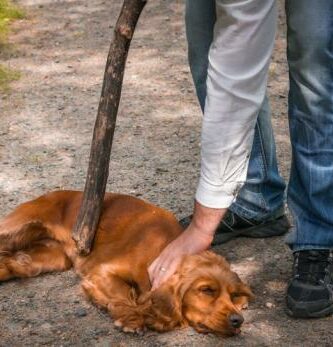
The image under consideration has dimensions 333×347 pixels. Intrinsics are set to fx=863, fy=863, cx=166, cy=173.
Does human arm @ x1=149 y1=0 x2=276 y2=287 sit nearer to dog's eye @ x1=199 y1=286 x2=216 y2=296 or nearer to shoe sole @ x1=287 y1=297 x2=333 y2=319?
dog's eye @ x1=199 y1=286 x2=216 y2=296

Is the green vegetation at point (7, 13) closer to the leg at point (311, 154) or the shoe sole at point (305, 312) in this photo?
the leg at point (311, 154)

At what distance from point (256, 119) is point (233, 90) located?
1.06 ft

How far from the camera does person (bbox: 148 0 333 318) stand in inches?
122

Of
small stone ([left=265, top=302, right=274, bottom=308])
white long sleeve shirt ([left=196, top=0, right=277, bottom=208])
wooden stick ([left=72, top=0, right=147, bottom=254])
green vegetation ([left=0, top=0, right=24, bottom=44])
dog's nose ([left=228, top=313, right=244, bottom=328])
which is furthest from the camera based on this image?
green vegetation ([left=0, top=0, right=24, bottom=44])

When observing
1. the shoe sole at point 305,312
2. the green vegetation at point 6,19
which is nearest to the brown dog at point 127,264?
the shoe sole at point 305,312

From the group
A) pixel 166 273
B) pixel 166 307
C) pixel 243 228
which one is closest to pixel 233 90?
pixel 166 273

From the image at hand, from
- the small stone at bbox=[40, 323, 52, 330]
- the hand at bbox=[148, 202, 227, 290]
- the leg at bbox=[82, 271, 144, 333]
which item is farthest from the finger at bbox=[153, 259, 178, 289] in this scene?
the small stone at bbox=[40, 323, 52, 330]

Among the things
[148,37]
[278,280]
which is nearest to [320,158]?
[278,280]

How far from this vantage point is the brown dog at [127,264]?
11.0 ft

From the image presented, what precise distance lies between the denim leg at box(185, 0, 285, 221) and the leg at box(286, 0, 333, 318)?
50 cm

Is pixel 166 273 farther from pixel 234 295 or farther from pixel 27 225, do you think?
pixel 27 225

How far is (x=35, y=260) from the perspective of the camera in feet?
12.8

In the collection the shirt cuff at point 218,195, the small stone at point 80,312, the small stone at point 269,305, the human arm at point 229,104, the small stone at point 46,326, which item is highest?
the human arm at point 229,104

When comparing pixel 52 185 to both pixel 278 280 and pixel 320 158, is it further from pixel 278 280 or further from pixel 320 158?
pixel 320 158
